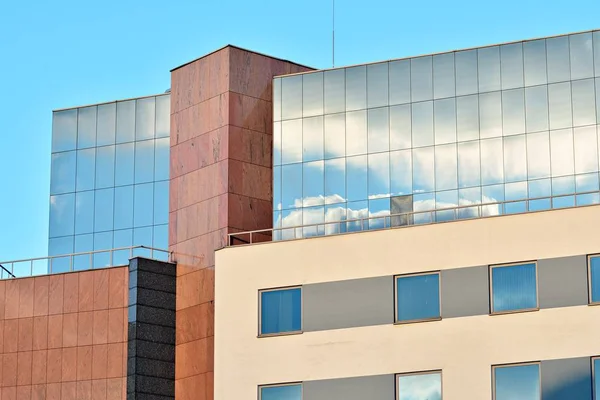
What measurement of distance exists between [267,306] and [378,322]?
4.91 meters

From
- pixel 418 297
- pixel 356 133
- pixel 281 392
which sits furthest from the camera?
pixel 356 133

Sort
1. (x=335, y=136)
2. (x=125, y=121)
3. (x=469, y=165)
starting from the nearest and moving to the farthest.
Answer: (x=469, y=165)
(x=335, y=136)
(x=125, y=121)

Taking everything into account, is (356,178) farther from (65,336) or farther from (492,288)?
(65,336)

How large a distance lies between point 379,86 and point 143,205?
1227 centimetres

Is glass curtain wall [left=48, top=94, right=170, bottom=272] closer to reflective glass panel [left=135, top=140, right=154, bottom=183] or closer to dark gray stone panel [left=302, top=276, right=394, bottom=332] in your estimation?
reflective glass panel [left=135, top=140, right=154, bottom=183]

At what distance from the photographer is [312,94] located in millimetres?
68438

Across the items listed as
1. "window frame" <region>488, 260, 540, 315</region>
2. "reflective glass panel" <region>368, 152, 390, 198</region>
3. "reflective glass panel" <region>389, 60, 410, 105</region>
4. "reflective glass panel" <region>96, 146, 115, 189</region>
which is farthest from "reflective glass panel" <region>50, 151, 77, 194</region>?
"window frame" <region>488, 260, 540, 315</region>

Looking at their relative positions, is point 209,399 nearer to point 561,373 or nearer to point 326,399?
point 326,399

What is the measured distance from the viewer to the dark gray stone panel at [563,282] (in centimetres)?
5569

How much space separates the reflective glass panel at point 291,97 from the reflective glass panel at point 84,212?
425 inches

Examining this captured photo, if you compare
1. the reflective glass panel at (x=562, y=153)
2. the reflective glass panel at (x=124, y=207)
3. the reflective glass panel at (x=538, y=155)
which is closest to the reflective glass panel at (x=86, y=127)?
the reflective glass panel at (x=124, y=207)

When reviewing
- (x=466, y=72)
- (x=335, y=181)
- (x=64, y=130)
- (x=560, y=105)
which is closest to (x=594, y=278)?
(x=560, y=105)

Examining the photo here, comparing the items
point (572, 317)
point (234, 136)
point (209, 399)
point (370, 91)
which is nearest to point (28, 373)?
point (209, 399)

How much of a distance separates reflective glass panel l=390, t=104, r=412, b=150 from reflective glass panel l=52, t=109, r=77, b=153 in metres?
16.6
